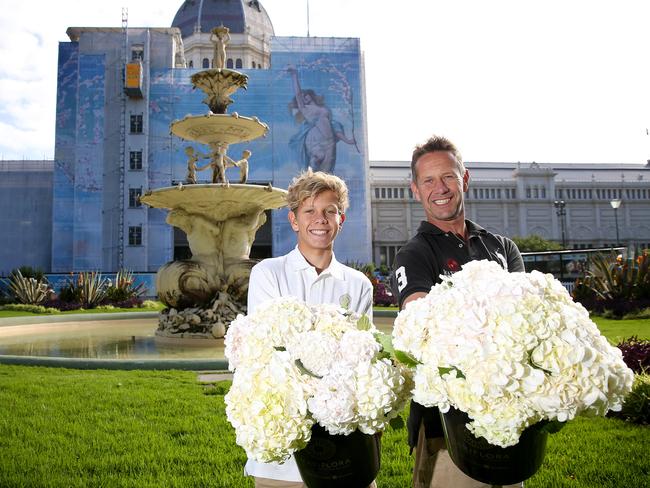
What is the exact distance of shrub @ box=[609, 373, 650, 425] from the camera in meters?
3.97

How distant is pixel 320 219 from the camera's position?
80.2 inches

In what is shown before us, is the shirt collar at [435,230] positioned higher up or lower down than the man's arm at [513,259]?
higher up

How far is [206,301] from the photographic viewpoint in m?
8.80

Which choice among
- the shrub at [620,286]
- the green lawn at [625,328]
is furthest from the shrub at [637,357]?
the shrub at [620,286]

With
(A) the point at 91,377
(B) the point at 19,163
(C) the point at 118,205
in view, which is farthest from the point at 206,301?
Answer: (B) the point at 19,163

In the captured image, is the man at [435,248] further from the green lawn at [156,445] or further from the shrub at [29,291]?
the shrub at [29,291]

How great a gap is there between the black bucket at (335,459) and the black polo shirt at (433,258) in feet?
2.35

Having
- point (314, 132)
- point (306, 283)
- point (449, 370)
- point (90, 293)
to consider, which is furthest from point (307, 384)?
point (314, 132)

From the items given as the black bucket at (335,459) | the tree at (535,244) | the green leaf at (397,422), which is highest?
the tree at (535,244)

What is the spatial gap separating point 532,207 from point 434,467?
66.3 m

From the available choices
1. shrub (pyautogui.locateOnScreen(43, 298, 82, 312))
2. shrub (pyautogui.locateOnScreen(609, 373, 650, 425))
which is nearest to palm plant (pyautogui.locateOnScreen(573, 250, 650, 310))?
shrub (pyautogui.locateOnScreen(609, 373, 650, 425))

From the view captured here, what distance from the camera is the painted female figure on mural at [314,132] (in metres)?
35.4

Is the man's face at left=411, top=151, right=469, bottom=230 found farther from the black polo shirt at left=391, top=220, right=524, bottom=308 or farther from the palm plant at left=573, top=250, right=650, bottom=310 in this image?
the palm plant at left=573, top=250, right=650, bottom=310

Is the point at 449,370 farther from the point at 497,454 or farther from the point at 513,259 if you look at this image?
the point at 513,259
